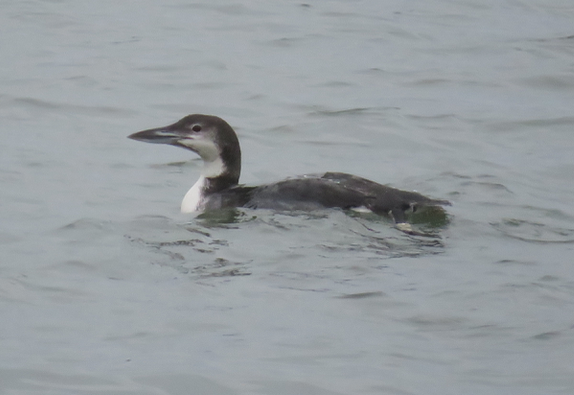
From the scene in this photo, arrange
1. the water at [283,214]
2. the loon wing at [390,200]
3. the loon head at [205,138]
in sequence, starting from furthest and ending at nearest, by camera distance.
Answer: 1. the loon head at [205,138]
2. the loon wing at [390,200]
3. the water at [283,214]

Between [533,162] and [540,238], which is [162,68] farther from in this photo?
[540,238]

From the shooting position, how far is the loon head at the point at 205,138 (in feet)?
25.7

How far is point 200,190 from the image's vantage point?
7.78 m

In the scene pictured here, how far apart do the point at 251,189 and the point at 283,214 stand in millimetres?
462

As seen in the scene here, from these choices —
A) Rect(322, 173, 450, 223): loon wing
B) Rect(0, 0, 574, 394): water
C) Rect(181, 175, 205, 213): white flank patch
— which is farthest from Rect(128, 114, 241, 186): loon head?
Rect(322, 173, 450, 223): loon wing

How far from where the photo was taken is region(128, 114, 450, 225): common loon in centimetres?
705

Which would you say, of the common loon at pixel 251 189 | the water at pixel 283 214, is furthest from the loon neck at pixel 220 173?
the water at pixel 283 214

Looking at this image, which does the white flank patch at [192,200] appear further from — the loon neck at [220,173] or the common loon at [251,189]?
the loon neck at [220,173]

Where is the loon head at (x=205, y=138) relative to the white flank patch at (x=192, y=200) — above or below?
above

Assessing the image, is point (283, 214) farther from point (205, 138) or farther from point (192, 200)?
point (205, 138)

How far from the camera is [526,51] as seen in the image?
12836mm

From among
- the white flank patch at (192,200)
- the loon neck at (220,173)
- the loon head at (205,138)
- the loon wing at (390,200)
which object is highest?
the loon head at (205,138)

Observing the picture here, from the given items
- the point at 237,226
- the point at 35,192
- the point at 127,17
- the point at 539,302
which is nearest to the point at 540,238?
the point at 539,302

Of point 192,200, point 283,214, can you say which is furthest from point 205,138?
point 283,214
